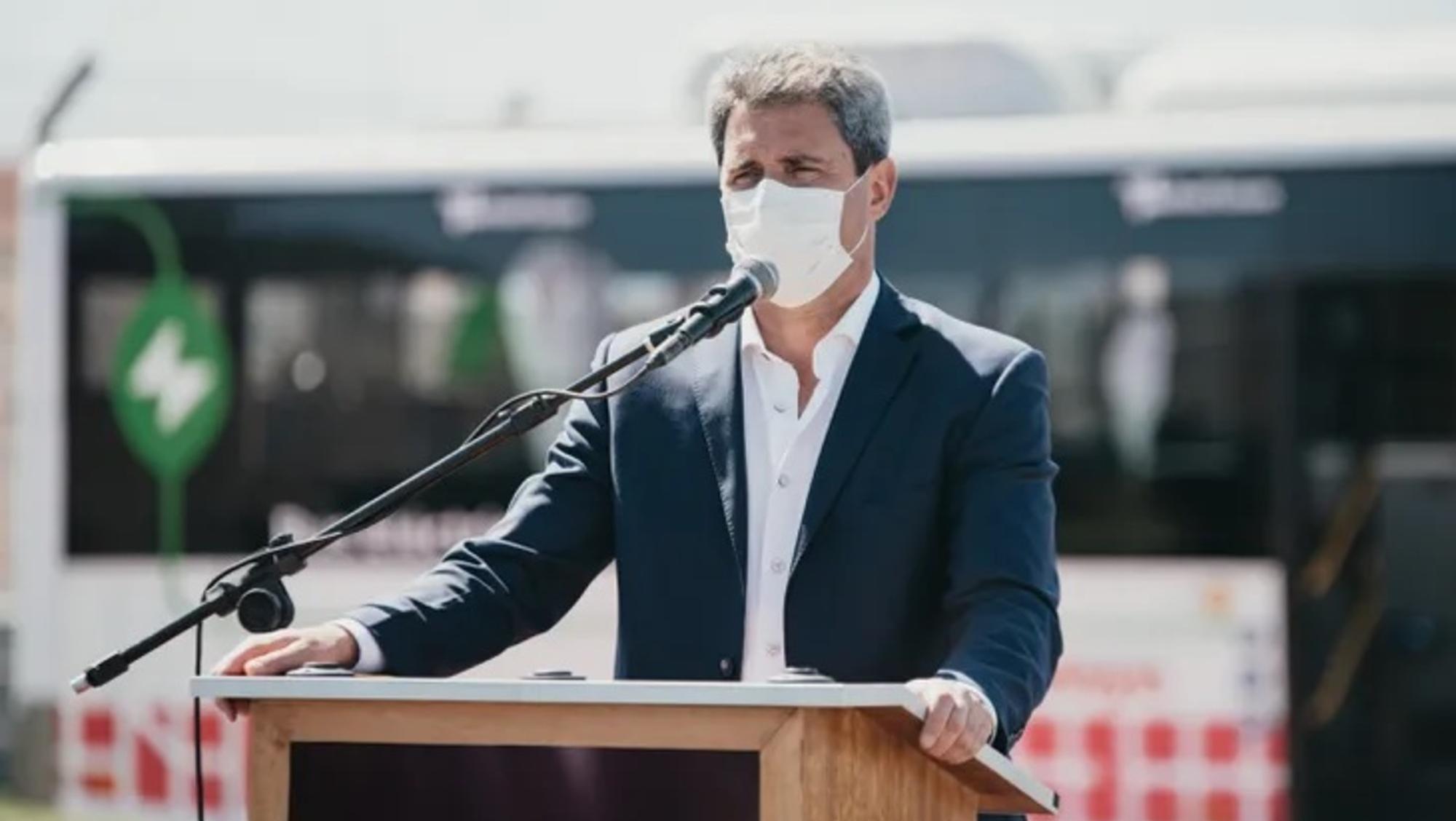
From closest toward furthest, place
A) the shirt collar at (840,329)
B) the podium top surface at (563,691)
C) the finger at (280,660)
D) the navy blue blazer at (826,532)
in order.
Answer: the podium top surface at (563,691), the finger at (280,660), the navy blue blazer at (826,532), the shirt collar at (840,329)

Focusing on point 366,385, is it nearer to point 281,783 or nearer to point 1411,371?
point 1411,371

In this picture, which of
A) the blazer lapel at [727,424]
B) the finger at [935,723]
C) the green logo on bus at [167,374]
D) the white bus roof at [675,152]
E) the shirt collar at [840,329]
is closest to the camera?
the finger at [935,723]

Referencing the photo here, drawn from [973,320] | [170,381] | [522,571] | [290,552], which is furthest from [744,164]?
[170,381]

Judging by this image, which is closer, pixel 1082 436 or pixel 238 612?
pixel 238 612

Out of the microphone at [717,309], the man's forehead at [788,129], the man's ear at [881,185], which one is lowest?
the microphone at [717,309]

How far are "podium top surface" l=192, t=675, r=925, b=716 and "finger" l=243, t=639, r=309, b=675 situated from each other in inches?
7.0

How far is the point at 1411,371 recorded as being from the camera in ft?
32.8

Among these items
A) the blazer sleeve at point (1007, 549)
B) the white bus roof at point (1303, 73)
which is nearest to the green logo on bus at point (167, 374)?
the white bus roof at point (1303, 73)

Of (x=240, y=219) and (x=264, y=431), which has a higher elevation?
(x=240, y=219)

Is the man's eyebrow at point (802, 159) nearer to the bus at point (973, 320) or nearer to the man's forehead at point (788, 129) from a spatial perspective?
the man's forehead at point (788, 129)

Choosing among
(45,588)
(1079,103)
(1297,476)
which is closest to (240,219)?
(45,588)

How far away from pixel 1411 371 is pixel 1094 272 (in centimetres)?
123

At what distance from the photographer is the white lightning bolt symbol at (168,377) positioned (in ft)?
35.8

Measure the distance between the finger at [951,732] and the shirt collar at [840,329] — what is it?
78 cm
